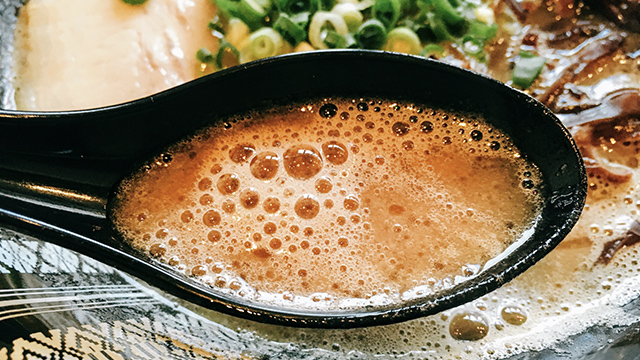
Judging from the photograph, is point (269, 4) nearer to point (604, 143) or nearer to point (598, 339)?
point (604, 143)

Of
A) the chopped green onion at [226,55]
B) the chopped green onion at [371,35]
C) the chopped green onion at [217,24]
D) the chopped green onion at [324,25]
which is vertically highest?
the chopped green onion at [217,24]

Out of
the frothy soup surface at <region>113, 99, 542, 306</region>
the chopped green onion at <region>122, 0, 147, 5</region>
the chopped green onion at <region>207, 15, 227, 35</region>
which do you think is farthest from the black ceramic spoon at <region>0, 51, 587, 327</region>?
the chopped green onion at <region>122, 0, 147, 5</region>

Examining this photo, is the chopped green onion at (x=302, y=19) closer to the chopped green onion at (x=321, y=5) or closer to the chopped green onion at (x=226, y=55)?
the chopped green onion at (x=321, y=5)

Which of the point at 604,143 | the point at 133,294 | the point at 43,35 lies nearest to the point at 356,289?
the point at 133,294

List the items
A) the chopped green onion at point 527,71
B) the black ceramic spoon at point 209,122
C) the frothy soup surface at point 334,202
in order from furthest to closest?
the chopped green onion at point 527,71 < the frothy soup surface at point 334,202 < the black ceramic spoon at point 209,122

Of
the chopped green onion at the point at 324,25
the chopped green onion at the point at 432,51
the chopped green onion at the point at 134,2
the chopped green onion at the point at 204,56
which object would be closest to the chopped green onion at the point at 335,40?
the chopped green onion at the point at 324,25

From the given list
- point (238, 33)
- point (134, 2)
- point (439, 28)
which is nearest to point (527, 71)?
point (439, 28)

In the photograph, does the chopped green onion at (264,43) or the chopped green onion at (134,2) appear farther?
the chopped green onion at (134,2)
